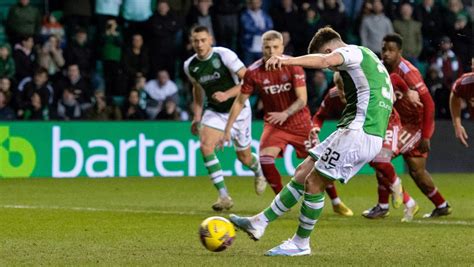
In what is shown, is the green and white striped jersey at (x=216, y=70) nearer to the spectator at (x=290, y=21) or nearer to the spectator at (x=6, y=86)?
the spectator at (x=6, y=86)

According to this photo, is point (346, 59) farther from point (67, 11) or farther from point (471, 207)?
point (67, 11)

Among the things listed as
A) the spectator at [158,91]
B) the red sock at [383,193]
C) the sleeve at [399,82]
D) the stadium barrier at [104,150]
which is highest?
the sleeve at [399,82]

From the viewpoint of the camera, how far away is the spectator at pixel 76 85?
22.6 metres

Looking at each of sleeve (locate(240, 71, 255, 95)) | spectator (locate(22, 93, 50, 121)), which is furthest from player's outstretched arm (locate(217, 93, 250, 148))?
spectator (locate(22, 93, 50, 121))

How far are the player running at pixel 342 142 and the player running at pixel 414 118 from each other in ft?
11.3

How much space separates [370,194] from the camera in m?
19.0

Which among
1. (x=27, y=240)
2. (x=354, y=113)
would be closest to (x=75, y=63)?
(x=27, y=240)

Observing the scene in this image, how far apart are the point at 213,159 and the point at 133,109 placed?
6.77 metres

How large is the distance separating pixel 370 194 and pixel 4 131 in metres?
6.36

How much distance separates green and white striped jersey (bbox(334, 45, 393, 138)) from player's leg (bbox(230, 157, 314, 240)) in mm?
530

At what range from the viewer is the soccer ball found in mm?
10352

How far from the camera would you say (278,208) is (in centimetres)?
1069

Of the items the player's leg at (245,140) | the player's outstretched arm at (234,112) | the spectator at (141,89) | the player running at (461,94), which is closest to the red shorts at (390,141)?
the player running at (461,94)

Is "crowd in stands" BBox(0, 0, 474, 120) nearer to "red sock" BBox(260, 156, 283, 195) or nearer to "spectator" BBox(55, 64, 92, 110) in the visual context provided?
"spectator" BBox(55, 64, 92, 110)
